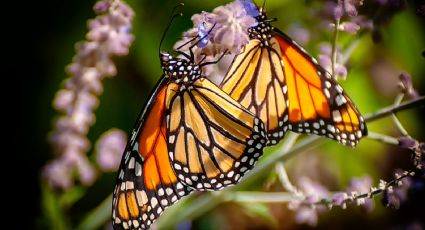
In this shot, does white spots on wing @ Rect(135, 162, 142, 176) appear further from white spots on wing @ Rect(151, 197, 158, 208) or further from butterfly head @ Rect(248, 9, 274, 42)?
butterfly head @ Rect(248, 9, 274, 42)

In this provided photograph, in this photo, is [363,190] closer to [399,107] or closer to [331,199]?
[331,199]

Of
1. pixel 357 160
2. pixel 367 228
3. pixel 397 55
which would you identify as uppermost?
pixel 397 55

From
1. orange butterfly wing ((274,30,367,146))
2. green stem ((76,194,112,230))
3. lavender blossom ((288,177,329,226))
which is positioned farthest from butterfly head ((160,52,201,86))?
green stem ((76,194,112,230))

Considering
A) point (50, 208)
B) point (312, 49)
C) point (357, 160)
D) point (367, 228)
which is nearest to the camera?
point (50, 208)

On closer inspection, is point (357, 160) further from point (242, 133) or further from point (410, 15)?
point (242, 133)

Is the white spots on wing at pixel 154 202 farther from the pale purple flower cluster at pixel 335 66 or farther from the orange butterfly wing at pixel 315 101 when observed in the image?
the pale purple flower cluster at pixel 335 66

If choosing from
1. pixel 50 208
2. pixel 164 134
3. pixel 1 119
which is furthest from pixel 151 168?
pixel 1 119
